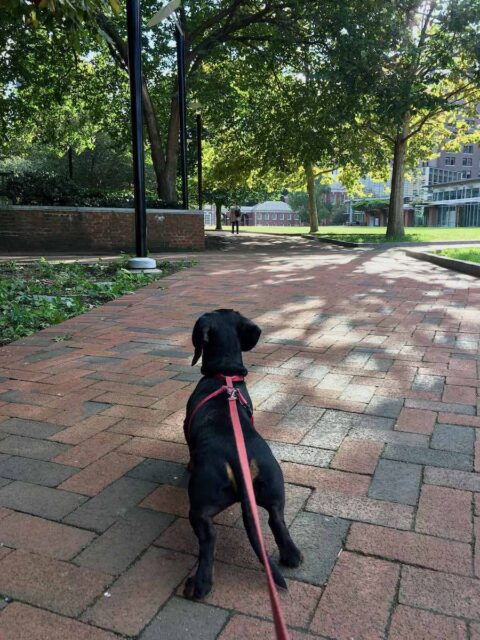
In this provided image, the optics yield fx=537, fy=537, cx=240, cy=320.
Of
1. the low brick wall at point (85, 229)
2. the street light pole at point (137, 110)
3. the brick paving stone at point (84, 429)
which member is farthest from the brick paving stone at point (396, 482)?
the low brick wall at point (85, 229)

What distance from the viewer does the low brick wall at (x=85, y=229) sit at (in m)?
13.6

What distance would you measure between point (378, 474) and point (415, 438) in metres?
0.48

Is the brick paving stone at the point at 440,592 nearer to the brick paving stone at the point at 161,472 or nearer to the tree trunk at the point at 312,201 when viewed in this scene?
the brick paving stone at the point at 161,472

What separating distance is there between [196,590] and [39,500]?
935 mm

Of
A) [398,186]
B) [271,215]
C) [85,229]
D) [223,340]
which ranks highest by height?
[271,215]

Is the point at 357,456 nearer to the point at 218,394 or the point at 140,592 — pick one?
the point at 218,394

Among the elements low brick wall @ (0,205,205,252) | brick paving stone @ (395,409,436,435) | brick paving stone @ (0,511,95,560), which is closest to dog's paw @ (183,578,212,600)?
brick paving stone @ (0,511,95,560)

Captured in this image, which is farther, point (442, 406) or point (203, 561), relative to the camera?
point (442, 406)

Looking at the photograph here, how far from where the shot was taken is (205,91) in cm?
1856

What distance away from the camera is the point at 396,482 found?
2395 mm

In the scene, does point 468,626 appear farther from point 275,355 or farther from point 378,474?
point 275,355

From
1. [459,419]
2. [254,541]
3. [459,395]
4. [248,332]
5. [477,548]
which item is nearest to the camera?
[254,541]

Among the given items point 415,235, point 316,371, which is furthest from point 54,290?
point 415,235

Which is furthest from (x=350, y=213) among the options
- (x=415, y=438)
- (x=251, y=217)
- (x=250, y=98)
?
(x=415, y=438)
